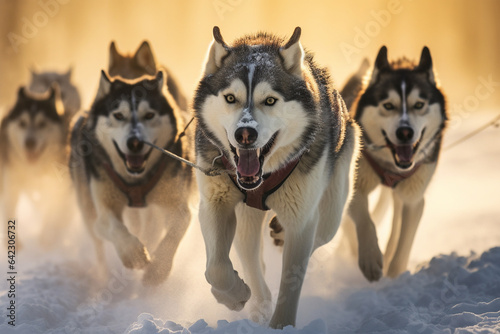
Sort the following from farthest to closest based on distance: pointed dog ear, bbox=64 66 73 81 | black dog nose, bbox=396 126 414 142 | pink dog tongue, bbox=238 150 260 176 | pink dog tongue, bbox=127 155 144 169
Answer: pointed dog ear, bbox=64 66 73 81 < pink dog tongue, bbox=127 155 144 169 < black dog nose, bbox=396 126 414 142 < pink dog tongue, bbox=238 150 260 176

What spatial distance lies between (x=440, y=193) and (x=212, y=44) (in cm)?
639

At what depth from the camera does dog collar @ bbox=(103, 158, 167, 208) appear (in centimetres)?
547

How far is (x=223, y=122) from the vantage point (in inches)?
144

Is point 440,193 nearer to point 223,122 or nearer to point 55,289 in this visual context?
point 55,289

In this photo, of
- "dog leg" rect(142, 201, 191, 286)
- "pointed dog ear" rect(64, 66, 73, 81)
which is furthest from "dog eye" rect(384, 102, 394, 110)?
"pointed dog ear" rect(64, 66, 73, 81)

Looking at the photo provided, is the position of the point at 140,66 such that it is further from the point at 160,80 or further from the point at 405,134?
the point at 405,134

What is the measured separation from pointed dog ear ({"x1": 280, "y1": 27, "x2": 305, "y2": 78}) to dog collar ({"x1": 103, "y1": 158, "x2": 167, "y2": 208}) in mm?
2060

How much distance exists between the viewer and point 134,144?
538 cm

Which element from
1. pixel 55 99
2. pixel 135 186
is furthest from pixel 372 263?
pixel 55 99

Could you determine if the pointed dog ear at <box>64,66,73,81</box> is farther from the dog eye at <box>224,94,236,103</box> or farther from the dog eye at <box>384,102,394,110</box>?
the dog eye at <box>224,94,236,103</box>

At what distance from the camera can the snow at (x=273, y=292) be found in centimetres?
395

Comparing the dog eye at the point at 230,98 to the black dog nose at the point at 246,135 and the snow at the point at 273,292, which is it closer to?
the black dog nose at the point at 246,135

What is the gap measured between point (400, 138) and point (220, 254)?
210 cm

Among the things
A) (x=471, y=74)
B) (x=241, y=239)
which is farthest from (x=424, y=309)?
(x=471, y=74)
